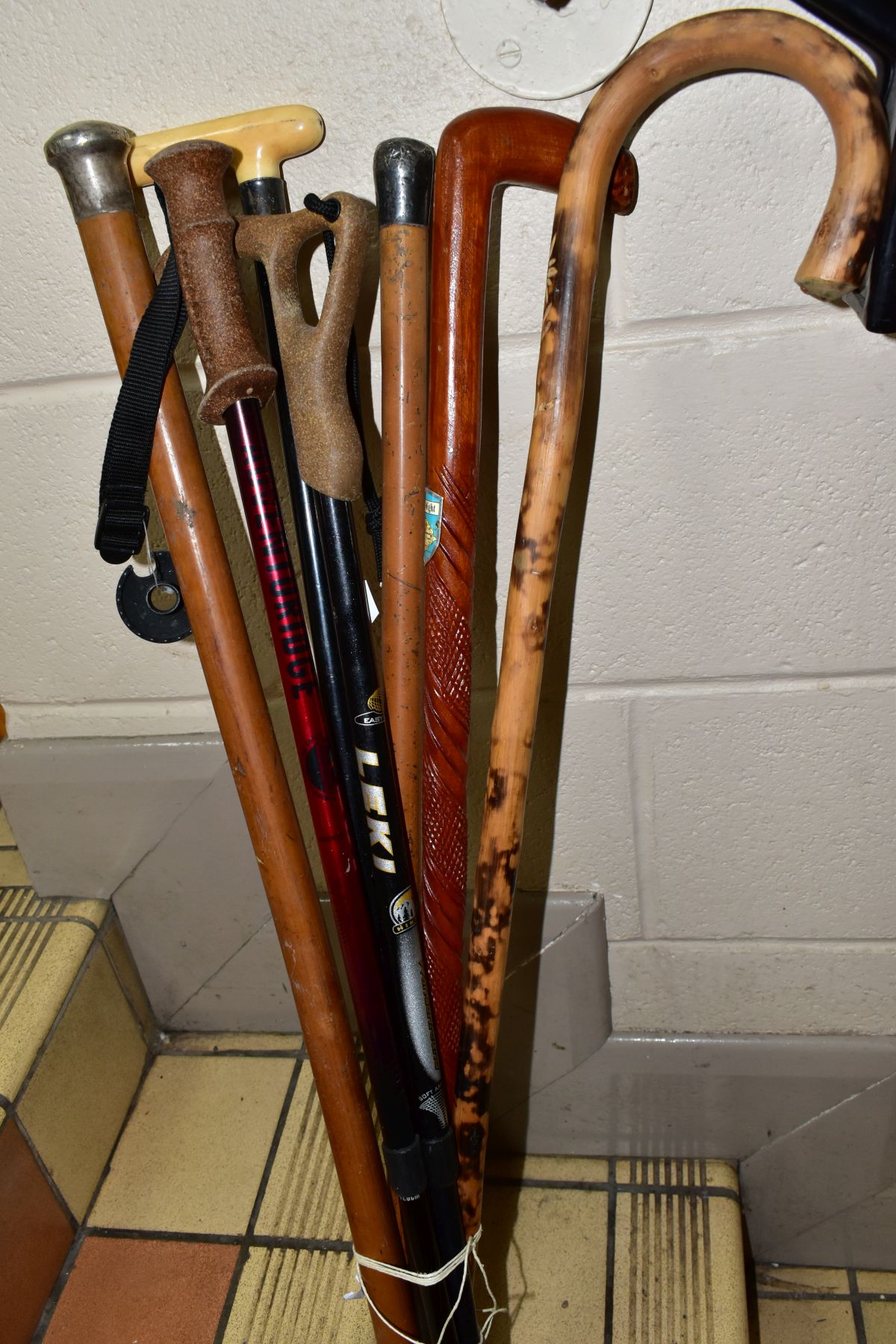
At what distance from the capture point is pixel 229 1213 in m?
1.03

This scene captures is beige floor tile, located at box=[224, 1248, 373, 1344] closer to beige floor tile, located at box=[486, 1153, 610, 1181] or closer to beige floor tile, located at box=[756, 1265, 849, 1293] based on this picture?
beige floor tile, located at box=[486, 1153, 610, 1181]

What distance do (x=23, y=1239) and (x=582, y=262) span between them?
38.4 inches

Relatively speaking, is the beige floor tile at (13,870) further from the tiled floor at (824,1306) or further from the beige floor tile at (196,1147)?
the tiled floor at (824,1306)

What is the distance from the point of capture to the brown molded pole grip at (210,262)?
2.05 feet

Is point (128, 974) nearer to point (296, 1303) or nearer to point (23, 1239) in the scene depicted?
point (23, 1239)

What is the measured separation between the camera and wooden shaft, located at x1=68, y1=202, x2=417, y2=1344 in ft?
2.23

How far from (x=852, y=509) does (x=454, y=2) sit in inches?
18.0

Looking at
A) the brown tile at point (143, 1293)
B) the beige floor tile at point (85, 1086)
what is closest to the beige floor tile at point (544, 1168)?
the brown tile at point (143, 1293)

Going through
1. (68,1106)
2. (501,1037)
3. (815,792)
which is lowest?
(68,1106)

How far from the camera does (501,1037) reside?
3.40ft

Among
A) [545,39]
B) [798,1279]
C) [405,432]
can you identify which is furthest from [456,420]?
[798,1279]

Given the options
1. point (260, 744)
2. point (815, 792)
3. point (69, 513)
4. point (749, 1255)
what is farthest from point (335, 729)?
point (749, 1255)

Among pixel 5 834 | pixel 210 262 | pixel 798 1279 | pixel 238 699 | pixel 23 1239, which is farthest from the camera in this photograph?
pixel 5 834

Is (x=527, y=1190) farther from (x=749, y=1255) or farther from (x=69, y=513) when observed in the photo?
(x=69, y=513)
